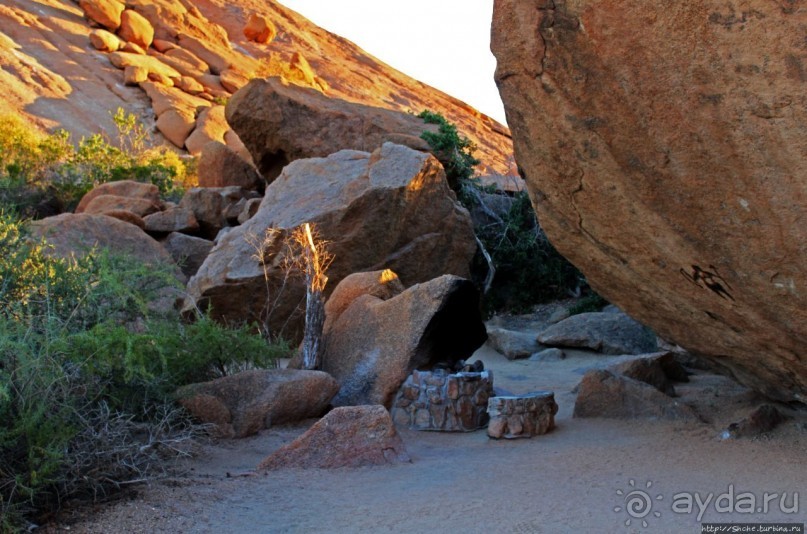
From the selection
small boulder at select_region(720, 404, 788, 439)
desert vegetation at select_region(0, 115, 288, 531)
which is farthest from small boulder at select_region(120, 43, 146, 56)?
small boulder at select_region(720, 404, 788, 439)

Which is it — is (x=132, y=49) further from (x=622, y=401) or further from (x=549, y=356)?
(x=622, y=401)

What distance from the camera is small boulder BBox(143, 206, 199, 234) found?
43.2 feet

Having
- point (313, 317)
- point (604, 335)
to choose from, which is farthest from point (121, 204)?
point (604, 335)

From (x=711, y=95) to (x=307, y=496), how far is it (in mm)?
2816

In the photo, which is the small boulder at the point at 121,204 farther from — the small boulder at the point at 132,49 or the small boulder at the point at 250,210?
the small boulder at the point at 132,49

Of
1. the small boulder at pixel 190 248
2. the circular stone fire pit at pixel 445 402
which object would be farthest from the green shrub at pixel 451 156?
the circular stone fire pit at pixel 445 402

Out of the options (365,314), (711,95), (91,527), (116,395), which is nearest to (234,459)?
(116,395)

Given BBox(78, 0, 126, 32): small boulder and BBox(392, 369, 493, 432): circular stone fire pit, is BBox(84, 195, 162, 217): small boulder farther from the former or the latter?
BBox(78, 0, 126, 32): small boulder

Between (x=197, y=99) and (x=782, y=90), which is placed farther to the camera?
(x=197, y=99)

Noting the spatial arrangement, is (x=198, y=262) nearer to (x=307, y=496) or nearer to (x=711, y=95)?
(x=307, y=496)

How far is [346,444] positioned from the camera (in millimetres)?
5098

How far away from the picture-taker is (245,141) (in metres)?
13.7

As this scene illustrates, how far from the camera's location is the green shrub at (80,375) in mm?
3896

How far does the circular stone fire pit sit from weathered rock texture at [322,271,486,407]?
0.76 ft
